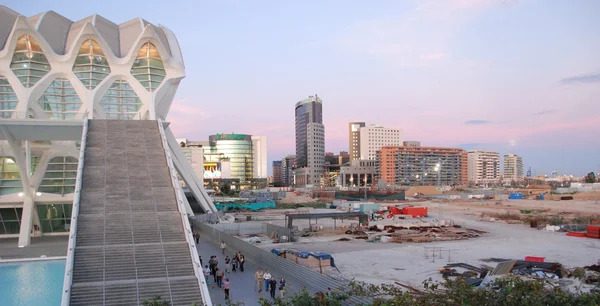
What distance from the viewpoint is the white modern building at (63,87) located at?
114 ft

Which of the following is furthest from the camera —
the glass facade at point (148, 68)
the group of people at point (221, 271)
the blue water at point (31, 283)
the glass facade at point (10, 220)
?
the glass facade at point (148, 68)

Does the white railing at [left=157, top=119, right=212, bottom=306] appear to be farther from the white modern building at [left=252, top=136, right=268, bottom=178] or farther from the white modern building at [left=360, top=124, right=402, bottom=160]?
the white modern building at [left=360, top=124, right=402, bottom=160]

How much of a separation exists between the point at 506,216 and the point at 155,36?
123ft

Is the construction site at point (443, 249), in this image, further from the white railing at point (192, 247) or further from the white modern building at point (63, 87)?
the white modern building at point (63, 87)

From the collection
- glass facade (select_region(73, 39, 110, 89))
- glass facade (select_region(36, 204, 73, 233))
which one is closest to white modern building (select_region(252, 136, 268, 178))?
glass facade (select_region(73, 39, 110, 89))

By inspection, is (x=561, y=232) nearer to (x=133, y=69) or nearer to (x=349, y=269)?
(x=349, y=269)

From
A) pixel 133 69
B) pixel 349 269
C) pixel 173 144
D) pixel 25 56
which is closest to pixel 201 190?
pixel 173 144

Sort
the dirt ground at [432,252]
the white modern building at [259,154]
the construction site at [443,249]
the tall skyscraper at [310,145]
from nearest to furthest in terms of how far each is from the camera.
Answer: the construction site at [443,249] → the dirt ground at [432,252] → the white modern building at [259,154] → the tall skyscraper at [310,145]

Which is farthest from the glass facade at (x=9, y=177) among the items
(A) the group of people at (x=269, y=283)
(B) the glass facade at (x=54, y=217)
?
(A) the group of people at (x=269, y=283)

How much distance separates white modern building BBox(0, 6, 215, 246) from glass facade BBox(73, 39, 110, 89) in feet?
0.24

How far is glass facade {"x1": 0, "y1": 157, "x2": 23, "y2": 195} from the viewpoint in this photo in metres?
34.5

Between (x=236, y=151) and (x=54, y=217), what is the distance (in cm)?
Result: 11635

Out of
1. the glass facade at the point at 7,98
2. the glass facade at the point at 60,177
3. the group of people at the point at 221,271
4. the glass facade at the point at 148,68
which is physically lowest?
the group of people at the point at 221,271

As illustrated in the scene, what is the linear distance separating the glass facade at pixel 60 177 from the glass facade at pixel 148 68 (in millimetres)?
8344
